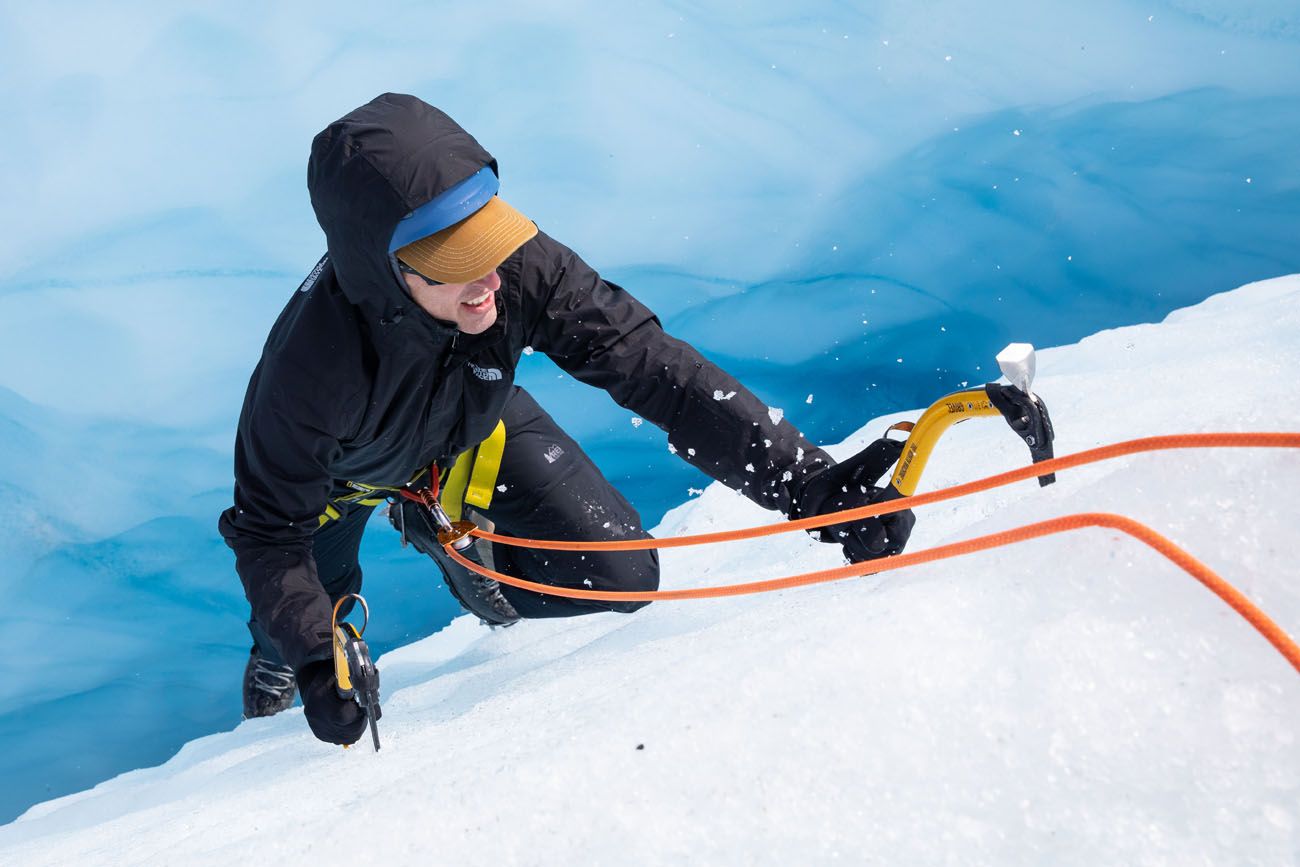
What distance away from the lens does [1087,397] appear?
236 centimetres

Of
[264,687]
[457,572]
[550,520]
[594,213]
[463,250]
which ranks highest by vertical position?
[463,250]

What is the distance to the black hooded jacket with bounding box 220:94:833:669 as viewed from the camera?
1.38m

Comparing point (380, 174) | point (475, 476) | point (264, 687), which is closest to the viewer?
point (380, 174)

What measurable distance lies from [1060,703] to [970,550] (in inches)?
6.3

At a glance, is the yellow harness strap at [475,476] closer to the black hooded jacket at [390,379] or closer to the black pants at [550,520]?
the black pants at [550,520]

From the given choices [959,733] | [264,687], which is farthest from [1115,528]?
[264,687]

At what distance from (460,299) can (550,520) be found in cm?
74

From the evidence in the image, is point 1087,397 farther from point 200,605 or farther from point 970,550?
point 200,605

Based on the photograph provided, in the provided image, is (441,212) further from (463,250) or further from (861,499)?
(861,499)

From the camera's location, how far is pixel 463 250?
130 cm

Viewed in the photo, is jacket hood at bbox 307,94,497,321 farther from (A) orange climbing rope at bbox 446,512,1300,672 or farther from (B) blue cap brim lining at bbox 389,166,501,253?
(A) orange climbing rope at bbox 446,512,1300,672

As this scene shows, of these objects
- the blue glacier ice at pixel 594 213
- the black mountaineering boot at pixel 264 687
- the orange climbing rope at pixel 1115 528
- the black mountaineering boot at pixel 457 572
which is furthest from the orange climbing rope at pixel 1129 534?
the blue glacier ice at pixel 594 213

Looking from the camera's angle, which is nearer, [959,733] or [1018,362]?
[959,733]

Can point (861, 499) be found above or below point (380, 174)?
below
